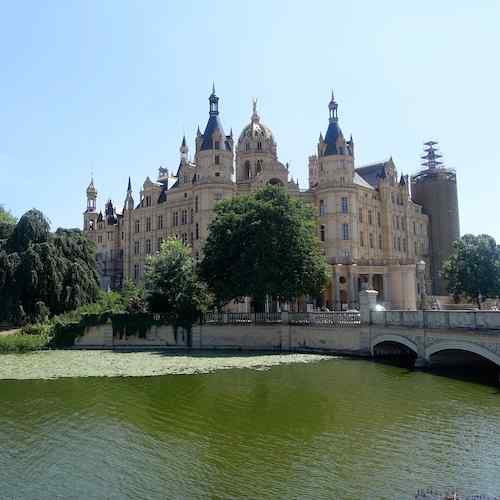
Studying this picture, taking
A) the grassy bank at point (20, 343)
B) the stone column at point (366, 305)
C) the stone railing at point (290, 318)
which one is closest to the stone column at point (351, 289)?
the stone railing at point (290, 318)

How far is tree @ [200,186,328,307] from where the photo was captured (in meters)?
37.5

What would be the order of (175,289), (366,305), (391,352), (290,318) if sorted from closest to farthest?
1. (366,305)
2. (391,352)
3. (290,318)
4. (175,289)

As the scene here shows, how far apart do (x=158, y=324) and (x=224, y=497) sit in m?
31.1

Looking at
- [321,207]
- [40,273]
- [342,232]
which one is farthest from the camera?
[321,207]

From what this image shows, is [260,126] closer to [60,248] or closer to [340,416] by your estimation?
[60,248]

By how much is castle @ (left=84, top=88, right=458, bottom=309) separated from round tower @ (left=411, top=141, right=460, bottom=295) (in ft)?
4.25

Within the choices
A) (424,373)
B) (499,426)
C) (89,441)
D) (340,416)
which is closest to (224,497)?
(89,441)

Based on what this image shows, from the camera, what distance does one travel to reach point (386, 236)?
217ft

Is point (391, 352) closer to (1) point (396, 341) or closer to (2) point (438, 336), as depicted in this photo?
(1) point (396, 341)

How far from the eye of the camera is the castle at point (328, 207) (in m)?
55.0

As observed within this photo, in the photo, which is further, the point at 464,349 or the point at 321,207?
the point at 321,207

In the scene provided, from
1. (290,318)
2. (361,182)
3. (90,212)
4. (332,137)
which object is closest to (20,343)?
(290,318)

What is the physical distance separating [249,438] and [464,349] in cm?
1257

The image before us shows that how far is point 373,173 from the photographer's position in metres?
68.8
